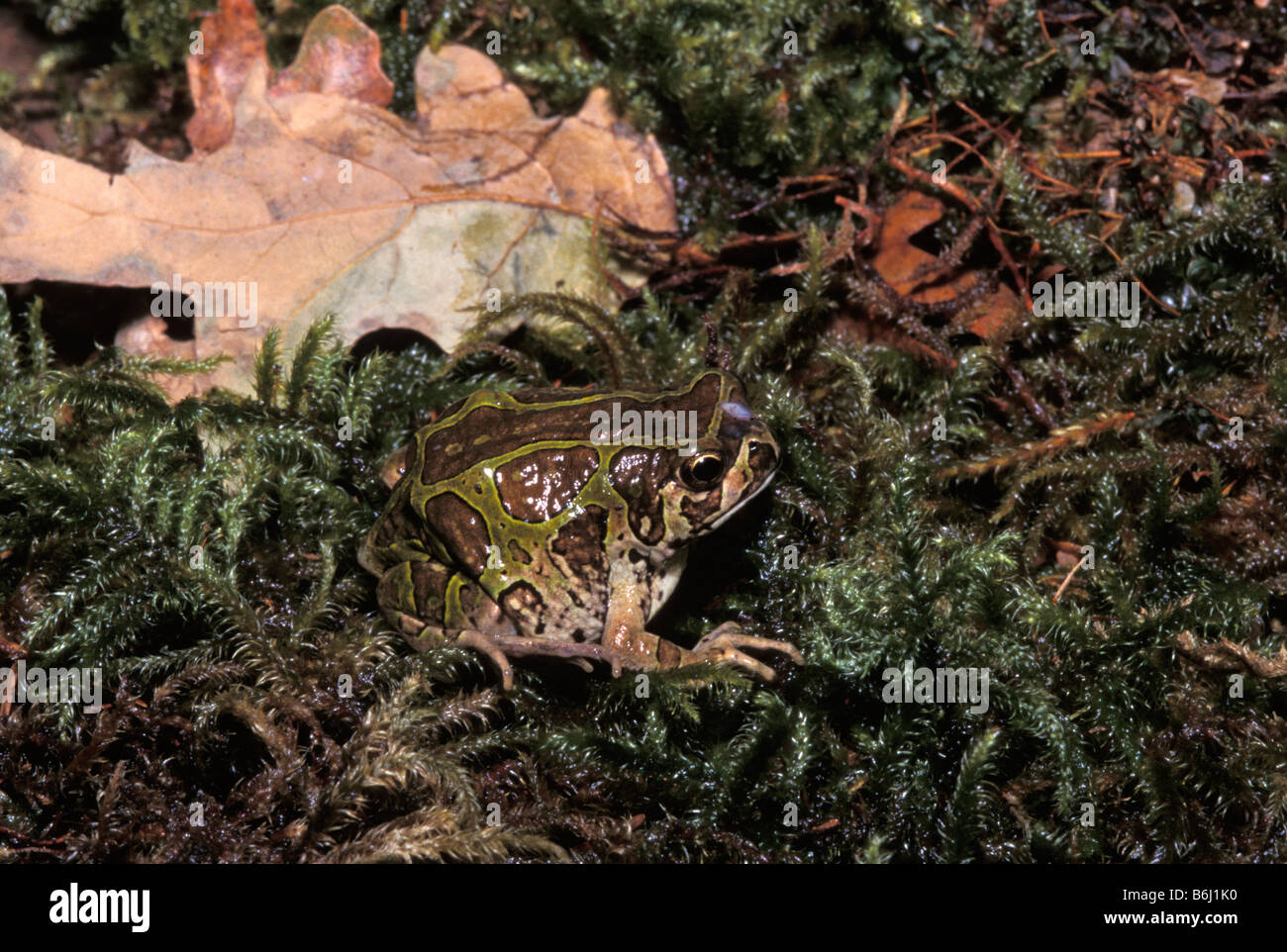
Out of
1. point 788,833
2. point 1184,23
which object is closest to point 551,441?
point 788,833

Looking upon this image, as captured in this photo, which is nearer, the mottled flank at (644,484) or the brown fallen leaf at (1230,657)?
the brown fallen leaf at (1230,657)

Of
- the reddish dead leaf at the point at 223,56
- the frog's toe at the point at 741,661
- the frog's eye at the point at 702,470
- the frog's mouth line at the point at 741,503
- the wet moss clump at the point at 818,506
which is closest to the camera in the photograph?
the wet moss clump at the point at 818,506

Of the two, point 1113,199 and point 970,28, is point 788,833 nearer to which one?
point 1113,199

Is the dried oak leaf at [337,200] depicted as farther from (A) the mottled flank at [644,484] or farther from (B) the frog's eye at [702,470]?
(B) the frog's eye at [702,470]

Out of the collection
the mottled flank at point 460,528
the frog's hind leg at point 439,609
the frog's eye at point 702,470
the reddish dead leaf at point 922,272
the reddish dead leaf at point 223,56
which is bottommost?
the frog's hind leg at point 439,609

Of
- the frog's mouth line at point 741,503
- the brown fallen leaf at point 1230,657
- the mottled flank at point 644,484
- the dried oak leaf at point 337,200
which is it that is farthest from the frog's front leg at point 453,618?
the brown fallen leaf at point 1230,657

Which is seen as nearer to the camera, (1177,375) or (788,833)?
(788,833)

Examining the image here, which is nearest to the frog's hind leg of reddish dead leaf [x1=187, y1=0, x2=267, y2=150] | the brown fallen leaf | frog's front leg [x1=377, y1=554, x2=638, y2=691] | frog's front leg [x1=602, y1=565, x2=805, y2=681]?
frog's front leg [x1=377, y1=554, x2=638, y2=691]

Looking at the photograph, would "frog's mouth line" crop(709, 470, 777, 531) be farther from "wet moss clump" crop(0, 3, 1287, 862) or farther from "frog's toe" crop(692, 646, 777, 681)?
"frog's toe" crop(692, 646, 777, 681)

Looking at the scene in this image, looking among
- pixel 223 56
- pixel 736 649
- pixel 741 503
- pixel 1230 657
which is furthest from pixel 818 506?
pixel 223 56
